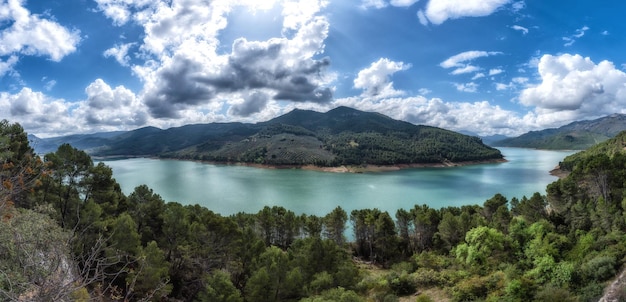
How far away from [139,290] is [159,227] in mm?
7407

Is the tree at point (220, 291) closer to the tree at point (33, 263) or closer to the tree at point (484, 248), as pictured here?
the tree at point (33, 263)

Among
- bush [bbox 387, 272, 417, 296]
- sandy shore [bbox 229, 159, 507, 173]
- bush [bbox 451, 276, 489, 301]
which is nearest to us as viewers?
bush [bbox 451, 276, 489, 301]

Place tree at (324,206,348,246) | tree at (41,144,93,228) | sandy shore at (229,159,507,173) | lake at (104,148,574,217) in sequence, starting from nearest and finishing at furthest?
tree at (41,144,93,228) → tree at (324,206,348,246) → lake at (104,148,574,217) → sandy shore at (229,159,507,173)

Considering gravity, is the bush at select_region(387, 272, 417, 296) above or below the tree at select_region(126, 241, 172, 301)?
below

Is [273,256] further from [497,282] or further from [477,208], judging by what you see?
[477,208]

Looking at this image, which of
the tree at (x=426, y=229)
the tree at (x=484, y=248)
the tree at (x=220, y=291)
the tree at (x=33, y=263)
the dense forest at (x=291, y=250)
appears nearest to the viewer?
the tree at (x=33, y=263)

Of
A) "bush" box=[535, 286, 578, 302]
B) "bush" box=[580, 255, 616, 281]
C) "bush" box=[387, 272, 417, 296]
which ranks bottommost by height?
"bush" box=[387, 272, 417, 296]

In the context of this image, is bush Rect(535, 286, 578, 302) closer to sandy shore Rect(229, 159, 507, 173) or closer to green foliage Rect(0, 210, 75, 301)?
green foliage Rect(0, 210, 75, 301)

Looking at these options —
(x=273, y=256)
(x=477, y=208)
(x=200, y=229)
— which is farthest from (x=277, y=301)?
(x=477, y=208)

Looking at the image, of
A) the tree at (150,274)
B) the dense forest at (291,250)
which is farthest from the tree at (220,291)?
the tree at (150,274)

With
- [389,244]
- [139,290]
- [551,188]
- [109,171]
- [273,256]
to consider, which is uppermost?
[109,171]

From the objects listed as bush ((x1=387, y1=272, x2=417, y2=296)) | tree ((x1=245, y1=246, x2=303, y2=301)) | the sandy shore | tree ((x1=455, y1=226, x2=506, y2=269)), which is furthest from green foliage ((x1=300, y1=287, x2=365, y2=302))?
the sandy shore

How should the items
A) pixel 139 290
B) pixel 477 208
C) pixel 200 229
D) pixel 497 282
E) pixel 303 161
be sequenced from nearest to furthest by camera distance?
pixel 139 290, pixel 497 282, pixel 200 229, pixel 477 208, pixel 303 161

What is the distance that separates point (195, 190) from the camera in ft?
227
